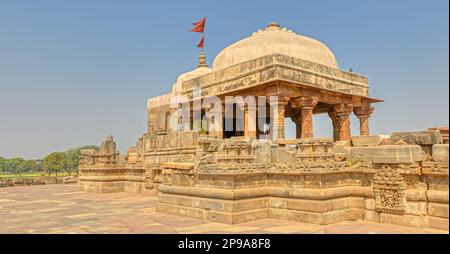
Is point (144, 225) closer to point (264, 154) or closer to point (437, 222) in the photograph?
point (264, 154)

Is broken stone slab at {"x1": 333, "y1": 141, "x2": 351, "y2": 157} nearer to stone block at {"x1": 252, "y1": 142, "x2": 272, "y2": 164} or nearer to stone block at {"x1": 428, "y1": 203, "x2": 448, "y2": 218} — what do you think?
stone block at {"x1": 252, "y1": 142, "x2": 272, "y2": 164}

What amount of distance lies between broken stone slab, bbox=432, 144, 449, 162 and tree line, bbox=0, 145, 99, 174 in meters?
59.9

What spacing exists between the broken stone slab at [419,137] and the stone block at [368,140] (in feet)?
3.19

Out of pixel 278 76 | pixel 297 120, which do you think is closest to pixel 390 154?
pixel 278 76

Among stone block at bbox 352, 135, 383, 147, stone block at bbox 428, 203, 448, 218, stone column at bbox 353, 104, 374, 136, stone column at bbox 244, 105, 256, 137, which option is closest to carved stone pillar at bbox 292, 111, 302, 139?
stone column at bbox 353, 104, 374, 136

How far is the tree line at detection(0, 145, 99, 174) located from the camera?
58.1 m

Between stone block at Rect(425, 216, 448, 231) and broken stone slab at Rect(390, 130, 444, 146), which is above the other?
broken stone slab at Rect(390, 130, 444, 146)

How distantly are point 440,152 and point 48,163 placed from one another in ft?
199

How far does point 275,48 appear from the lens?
1579 centimetres

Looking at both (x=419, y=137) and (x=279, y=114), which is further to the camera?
(x=279, y=114)

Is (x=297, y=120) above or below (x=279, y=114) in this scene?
above

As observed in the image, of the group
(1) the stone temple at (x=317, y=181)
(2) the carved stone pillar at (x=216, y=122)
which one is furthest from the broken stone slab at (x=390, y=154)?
(2) the carved stone pillar at (x=216, y=122)
